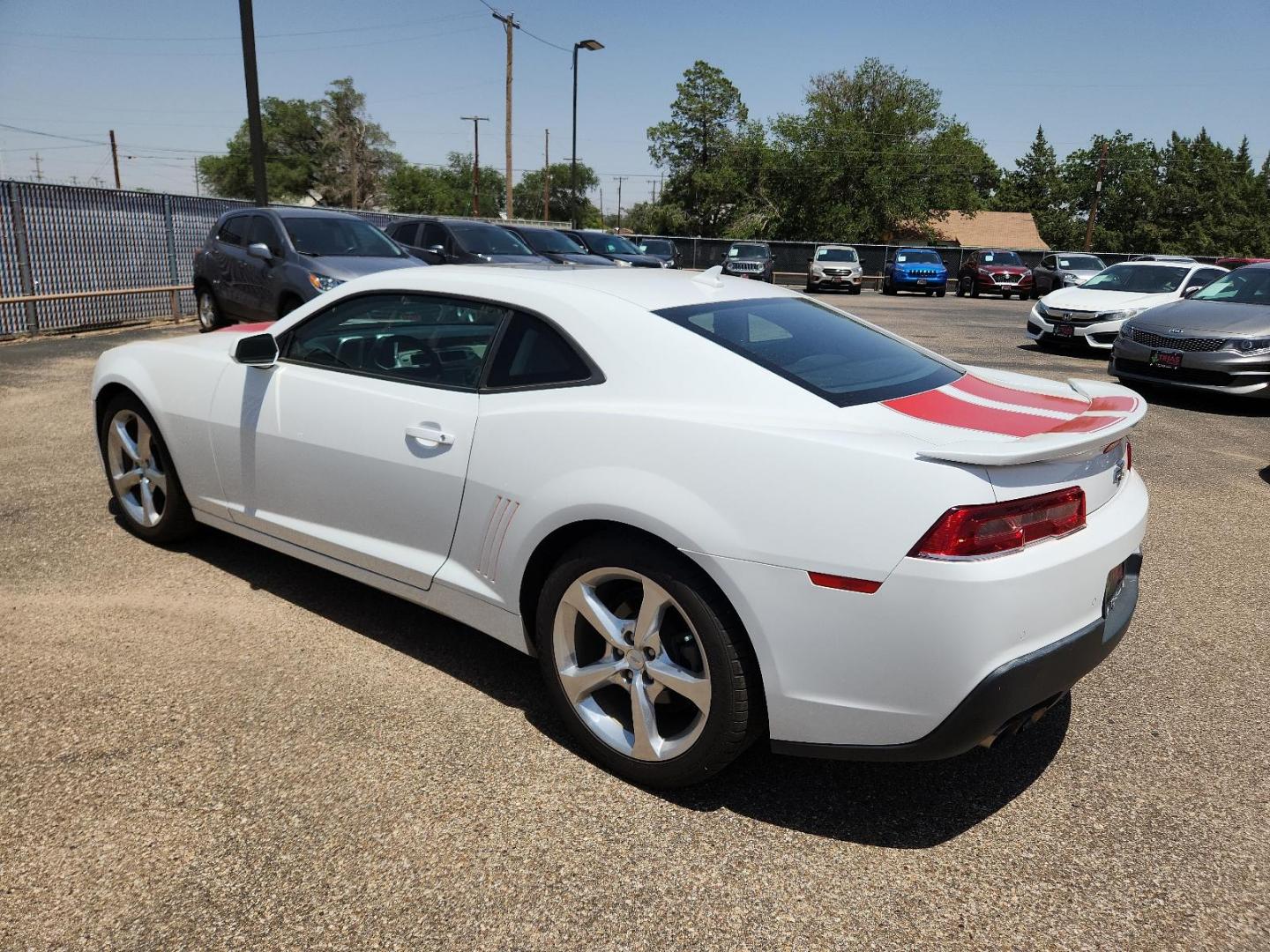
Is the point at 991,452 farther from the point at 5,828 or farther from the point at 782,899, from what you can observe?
Result: the point at 5,828

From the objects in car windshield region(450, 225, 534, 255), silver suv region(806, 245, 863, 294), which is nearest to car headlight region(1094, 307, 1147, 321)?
car windshield region(450, 225, 534, 255)

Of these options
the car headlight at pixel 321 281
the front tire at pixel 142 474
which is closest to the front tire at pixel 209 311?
the car headlight at pixel 321 281

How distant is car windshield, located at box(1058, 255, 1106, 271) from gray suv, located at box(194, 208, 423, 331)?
2404 cm

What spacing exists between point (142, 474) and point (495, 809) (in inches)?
116

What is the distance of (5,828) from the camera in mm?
2512

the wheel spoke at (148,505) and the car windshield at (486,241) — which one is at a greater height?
A: the car windshield at (486,241)

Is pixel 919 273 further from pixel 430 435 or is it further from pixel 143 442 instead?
pixel 430 435

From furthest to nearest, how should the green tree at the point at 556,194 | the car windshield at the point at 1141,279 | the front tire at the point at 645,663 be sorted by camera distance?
the green tree at the point at 556,194, the car windshield at the point at 1141,279, the front tire at the point at 645,663

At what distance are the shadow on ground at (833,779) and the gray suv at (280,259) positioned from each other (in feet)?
24.1

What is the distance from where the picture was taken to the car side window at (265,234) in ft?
35.4

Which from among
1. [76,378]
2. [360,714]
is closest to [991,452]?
[360,714]

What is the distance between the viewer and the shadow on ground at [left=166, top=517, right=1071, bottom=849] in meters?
2.69

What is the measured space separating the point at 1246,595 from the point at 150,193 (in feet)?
55.3

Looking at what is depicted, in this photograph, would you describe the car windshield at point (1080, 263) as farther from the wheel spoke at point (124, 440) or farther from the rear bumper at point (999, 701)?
the rear bumper at point (999, 701)
